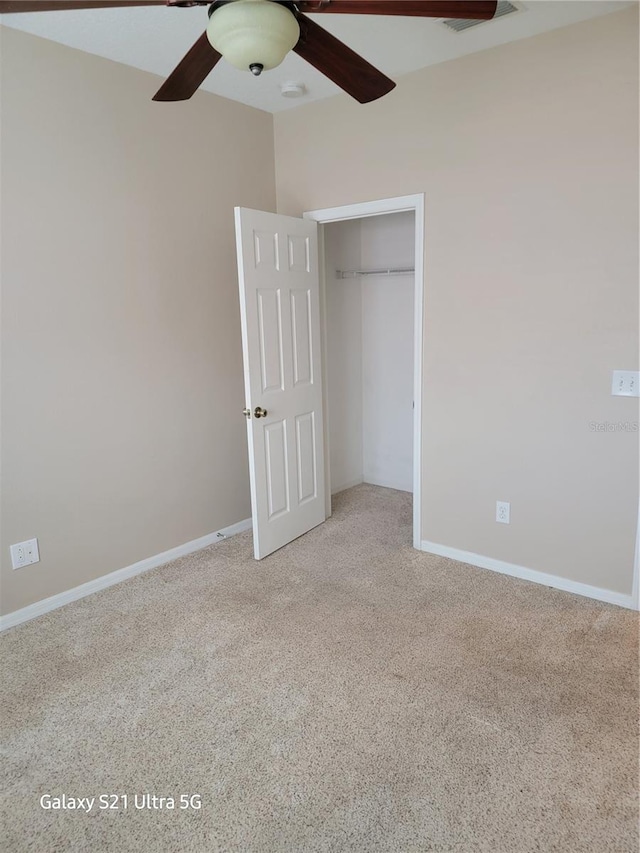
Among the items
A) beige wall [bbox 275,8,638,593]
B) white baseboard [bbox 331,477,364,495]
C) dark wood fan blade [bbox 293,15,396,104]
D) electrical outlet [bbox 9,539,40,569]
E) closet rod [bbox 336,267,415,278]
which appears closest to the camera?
dark wood fan blade [bbox 293,15,396,104]

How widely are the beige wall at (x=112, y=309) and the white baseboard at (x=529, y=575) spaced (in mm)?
1444

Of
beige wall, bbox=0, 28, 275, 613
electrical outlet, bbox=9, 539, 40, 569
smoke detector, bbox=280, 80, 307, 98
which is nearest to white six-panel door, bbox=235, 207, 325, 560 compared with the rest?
beige wall, bbox=0, 28, 275, 613

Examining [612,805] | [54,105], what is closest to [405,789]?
[612,805]

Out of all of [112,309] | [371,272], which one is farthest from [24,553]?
[371,272]

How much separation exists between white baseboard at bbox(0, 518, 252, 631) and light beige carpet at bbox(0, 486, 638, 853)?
7 centimetres

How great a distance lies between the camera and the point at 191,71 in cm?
171

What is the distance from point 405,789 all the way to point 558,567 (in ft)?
5.18

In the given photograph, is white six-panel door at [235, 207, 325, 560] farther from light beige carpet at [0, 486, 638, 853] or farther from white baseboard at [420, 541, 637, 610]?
white baseboard at [420, 541, 637, 610]

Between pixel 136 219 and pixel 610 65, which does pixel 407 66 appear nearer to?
pixel 610 65

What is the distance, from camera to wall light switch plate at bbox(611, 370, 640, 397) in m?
2.49

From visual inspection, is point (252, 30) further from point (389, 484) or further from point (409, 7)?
point (389, 484)

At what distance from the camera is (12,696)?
2.14 m

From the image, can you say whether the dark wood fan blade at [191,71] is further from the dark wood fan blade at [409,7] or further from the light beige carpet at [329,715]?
the light beige carpet at [329,715]

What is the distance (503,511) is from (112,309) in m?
2.38
